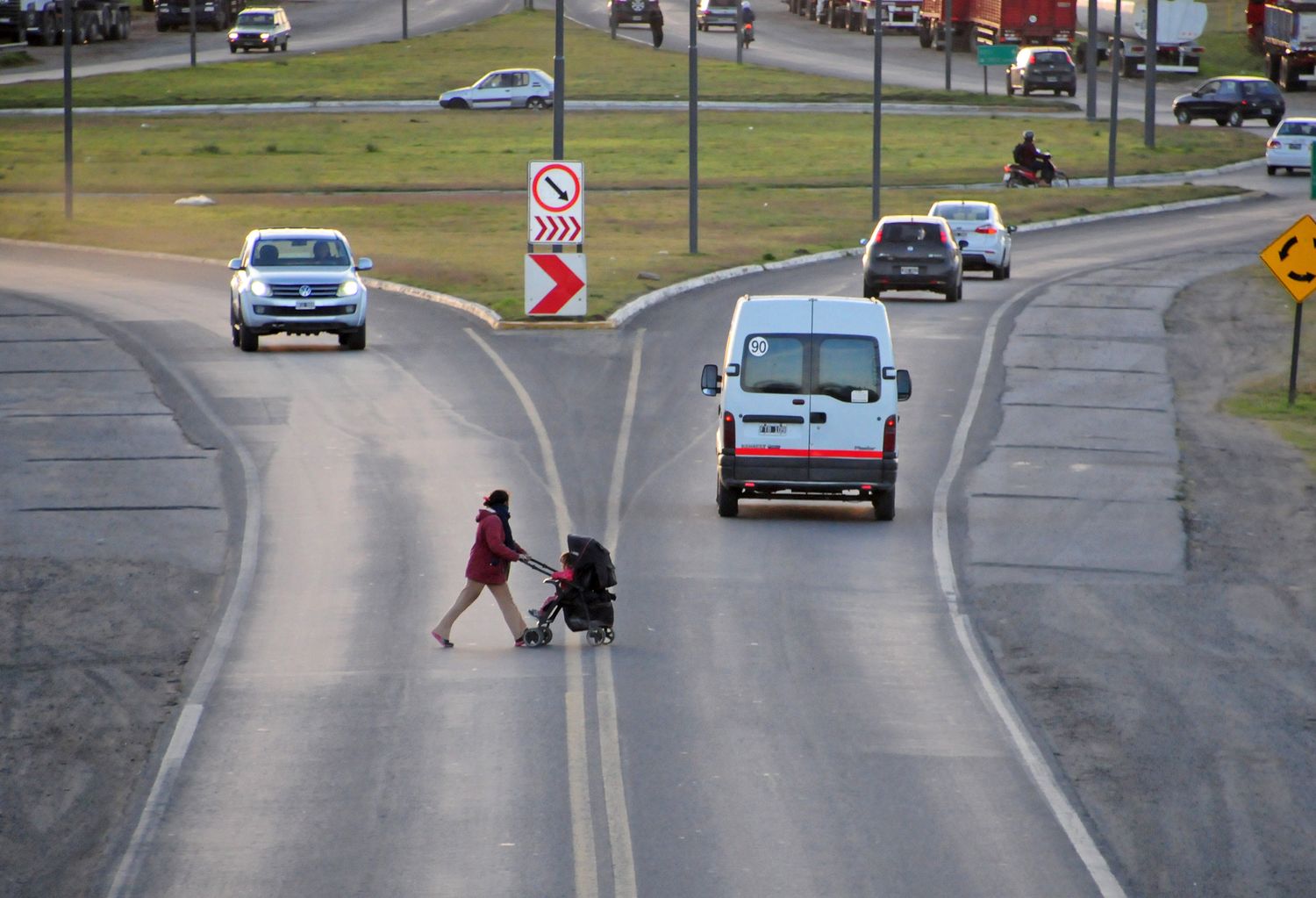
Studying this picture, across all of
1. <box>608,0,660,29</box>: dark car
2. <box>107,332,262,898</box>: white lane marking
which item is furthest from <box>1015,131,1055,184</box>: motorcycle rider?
<box>608,0,660,29</box>: dark car

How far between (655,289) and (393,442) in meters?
14.3

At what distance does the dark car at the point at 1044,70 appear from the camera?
289 ft

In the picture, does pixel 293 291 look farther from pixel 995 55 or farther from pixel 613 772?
pixel 995 55

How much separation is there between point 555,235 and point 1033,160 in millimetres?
25790

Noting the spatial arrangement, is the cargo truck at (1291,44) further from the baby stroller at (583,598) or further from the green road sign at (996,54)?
the baby stroller at (583,598)

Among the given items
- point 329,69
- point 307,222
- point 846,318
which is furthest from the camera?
point 329,69

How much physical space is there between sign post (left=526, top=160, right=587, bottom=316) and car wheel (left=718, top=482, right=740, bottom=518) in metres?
13.9

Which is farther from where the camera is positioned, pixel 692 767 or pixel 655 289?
pixel 655 289

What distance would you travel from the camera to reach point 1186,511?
23.8 metres

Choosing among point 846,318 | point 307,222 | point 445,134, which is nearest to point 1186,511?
point 846,318

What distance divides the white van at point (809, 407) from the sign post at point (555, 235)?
44.8 ft

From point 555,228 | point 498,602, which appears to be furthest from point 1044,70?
point 498,602

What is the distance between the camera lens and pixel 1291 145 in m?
64.6

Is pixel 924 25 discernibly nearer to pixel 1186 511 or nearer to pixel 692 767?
pixel 1186 511
